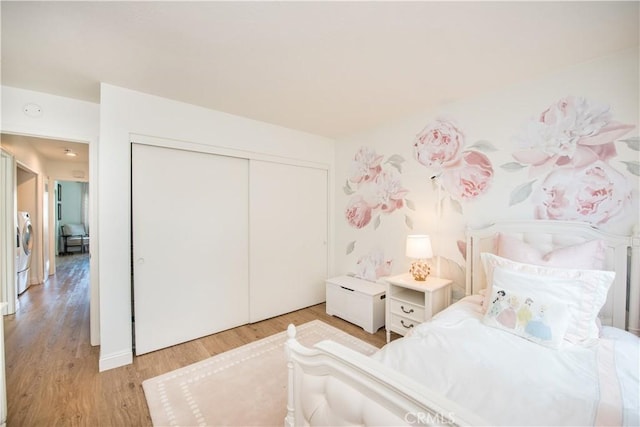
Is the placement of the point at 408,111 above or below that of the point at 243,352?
above

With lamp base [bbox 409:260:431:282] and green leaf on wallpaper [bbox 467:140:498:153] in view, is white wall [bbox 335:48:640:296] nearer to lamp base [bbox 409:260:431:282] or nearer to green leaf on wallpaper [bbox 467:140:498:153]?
green leaf on wallpaper [bbox 467:140:498:153]

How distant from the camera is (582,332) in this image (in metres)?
1.43

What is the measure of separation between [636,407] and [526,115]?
6.65 feet

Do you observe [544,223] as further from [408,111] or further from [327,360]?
[327,360]

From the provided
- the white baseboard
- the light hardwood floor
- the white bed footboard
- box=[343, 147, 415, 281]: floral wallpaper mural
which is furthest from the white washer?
the white bed footboard

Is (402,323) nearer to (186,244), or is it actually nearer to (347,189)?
(347,189)

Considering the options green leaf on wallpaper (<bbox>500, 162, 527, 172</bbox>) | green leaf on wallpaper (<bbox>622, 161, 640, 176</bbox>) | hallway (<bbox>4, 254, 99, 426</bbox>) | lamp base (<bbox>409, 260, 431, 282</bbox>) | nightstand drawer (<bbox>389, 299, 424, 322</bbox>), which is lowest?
hallway (<bbox>4, 254, 99, 426</bbox>)

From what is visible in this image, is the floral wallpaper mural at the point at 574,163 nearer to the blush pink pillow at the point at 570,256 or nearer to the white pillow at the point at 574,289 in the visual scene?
the blush pink pillow at the point at 570,256

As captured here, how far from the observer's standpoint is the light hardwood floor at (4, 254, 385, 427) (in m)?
1.73

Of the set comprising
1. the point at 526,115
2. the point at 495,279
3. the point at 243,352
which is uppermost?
the point at 526,115

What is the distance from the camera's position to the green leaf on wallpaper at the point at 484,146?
7.83 ft

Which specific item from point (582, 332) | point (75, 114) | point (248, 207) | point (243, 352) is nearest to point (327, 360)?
point (582, 332)

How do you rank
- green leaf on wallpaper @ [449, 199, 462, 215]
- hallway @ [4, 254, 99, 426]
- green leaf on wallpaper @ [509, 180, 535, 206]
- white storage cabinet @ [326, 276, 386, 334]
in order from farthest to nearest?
1. white storage cabinet @ [326, 276, 386, 334]
2. green leaf on wallpaper @ [449, 199, 462, 215]
3. green leaf on wallpaper @ [509, 180, 535, 206]
4. hallway @ [4, 254, 99, 426]

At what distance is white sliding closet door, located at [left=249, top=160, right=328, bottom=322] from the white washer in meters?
3.55
